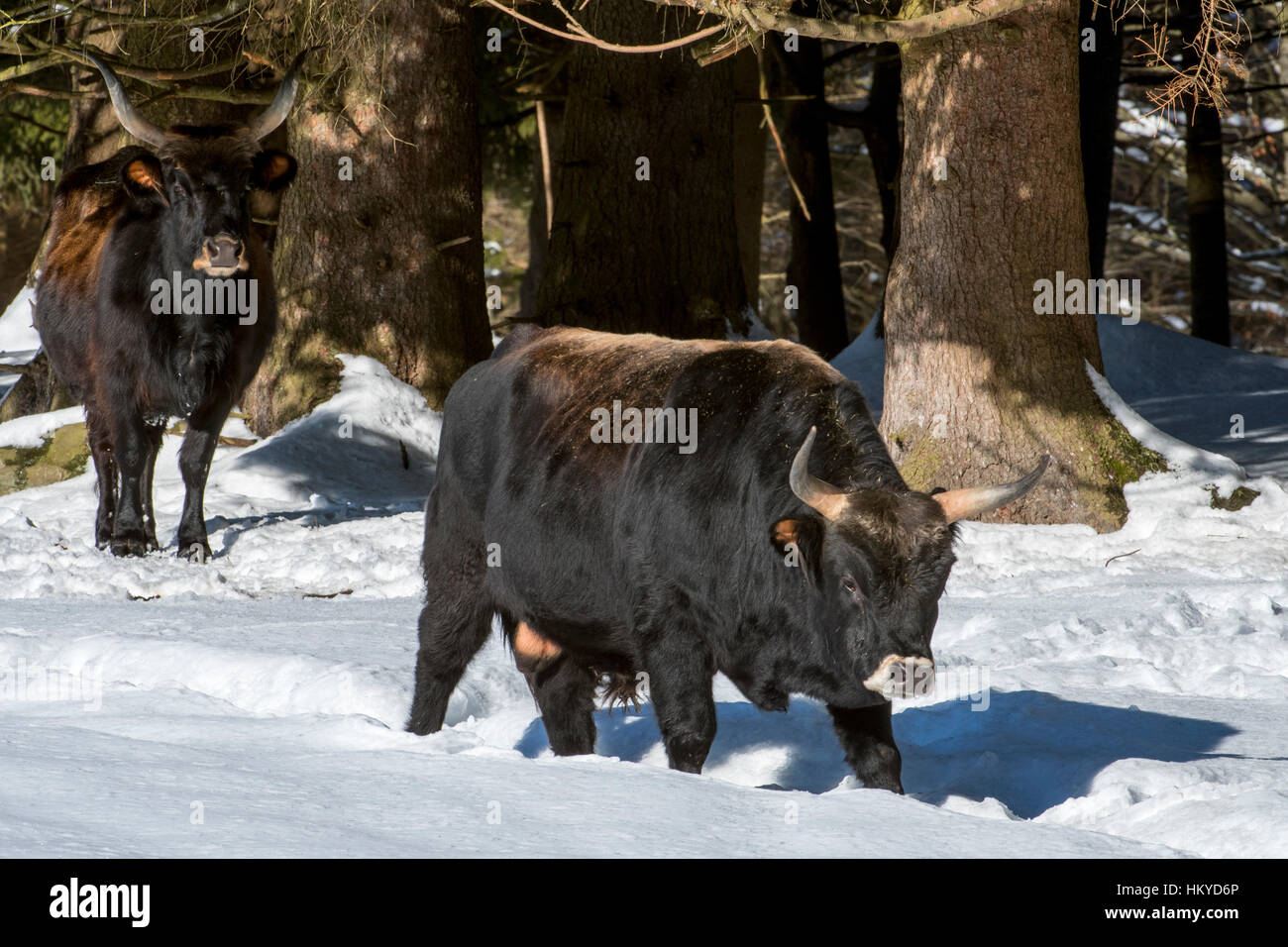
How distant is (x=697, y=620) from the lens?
17.7 ft

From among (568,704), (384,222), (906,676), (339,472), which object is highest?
(384,222)

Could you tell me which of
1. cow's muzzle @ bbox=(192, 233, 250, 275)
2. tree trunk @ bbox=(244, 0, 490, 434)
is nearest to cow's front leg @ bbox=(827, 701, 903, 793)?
cow's muzzle @ bbox=(192, 233, 250, 275)

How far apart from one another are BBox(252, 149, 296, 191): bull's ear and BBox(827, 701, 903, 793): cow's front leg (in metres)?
5.91

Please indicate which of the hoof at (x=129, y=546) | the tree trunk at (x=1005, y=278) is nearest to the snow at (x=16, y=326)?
the hoof at (x=129, y=546)

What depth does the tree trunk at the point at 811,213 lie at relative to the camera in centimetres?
1920

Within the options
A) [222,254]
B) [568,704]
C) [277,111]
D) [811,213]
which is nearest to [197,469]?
[222,254]

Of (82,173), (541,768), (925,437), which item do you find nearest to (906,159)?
(925,437)

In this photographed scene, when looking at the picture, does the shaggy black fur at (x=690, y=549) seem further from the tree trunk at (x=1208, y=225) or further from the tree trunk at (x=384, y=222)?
the tree trunk at (x=1208, y=225)

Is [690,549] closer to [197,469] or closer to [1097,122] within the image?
[197,469]

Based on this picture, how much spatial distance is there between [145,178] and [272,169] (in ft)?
2.39

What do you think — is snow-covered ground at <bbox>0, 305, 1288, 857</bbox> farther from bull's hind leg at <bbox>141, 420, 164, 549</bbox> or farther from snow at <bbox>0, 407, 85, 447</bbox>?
snow at <bbox>0, 407, 85, 447</bbox>

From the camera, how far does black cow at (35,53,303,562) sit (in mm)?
9539

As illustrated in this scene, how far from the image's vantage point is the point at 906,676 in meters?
4.77
